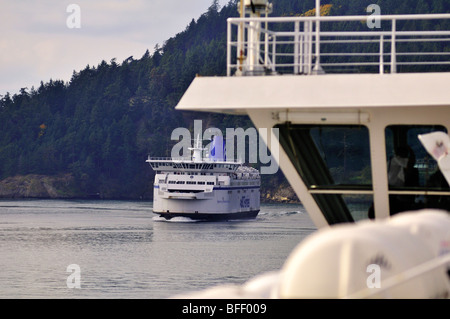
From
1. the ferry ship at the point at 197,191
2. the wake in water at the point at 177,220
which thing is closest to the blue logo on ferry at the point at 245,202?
the ferry ship at the point at 197,191

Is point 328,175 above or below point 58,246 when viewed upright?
above

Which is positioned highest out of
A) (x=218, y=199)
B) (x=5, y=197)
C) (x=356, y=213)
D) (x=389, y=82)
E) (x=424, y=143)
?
(x=389, y=82)

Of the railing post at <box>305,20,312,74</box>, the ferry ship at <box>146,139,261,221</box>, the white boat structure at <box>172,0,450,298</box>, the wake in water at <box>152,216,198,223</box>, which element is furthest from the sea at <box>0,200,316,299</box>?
the railing post at <box>305,20,312,74</box>

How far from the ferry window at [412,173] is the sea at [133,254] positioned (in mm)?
28495

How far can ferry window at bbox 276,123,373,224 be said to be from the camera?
1470 cm

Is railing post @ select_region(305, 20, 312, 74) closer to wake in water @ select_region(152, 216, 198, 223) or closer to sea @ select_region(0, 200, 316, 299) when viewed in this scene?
sea @ select_region(0, 200, 316, 299)

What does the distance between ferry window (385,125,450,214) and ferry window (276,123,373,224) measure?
14.3 inches

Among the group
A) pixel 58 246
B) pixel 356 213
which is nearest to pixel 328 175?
pixel 356 213

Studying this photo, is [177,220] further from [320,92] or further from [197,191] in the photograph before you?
[320,92]

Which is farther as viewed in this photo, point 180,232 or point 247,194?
point 247,194

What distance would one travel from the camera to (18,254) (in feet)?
218

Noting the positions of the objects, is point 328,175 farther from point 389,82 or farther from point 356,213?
point 389,82

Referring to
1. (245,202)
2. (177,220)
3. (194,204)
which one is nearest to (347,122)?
(194,204)

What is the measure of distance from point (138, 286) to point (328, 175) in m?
33.2
